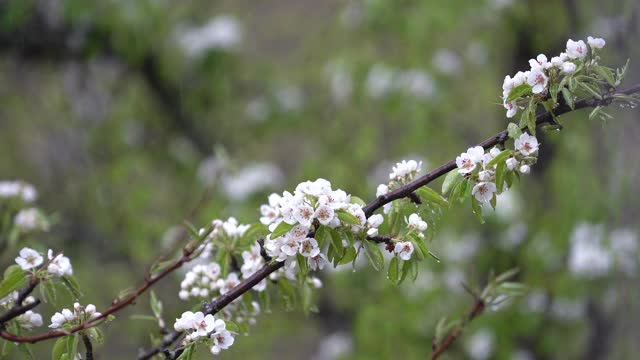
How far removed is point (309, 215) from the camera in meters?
1.17

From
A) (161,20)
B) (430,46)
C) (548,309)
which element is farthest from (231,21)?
(548,309)

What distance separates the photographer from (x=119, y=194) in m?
4.17

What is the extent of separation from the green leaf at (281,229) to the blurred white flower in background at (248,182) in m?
2.70

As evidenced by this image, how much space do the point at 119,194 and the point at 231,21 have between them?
1.01m

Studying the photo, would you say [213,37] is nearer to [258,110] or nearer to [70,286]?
[258,110]

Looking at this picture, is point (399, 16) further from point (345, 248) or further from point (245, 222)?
point (345, 248)

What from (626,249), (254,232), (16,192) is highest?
(16,192)

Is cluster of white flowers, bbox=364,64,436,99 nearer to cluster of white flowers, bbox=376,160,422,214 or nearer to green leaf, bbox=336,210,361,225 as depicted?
A: cluster of white flowers, bbox=376,160,422,214

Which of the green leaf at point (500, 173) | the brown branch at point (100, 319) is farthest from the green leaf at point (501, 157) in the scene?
the brown branch at point (100, 319)

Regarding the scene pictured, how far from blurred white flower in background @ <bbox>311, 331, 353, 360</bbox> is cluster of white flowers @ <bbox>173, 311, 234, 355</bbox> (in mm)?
2874

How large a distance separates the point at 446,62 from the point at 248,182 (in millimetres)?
1092

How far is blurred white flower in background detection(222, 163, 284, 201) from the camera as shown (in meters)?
3.96

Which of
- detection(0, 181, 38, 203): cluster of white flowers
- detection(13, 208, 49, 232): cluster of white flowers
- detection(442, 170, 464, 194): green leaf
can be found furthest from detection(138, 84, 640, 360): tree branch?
detection(0, 181, 38, 203): cluster of white flowers

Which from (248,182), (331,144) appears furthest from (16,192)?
(331,144)
